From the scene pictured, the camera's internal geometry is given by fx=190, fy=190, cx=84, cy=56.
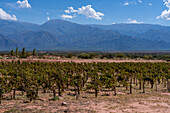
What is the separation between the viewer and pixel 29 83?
21594mm

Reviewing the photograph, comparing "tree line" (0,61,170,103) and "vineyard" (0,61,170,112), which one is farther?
"tree line" (0,61,170,103)

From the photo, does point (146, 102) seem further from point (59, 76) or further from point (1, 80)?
point (1, 80)

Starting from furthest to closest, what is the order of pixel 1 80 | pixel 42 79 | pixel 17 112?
1. pixel 42 79
2. pixel 1 80
3. pixel 17 112

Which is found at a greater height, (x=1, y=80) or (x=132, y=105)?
(x=1, y=80)

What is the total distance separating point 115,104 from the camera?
56.9ft

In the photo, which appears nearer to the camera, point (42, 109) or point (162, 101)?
point (42, 109)

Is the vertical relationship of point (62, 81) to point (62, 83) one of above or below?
above

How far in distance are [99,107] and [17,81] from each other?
1082 cm

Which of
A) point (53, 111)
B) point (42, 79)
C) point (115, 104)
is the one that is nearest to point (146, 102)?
point (115, 104)

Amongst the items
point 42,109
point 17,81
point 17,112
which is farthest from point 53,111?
point 17,81

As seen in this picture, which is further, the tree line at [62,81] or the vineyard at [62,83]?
the tree line at [62,81]

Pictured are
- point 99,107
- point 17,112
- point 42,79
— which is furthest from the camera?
point 42,79

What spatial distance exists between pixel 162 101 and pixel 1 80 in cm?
1702

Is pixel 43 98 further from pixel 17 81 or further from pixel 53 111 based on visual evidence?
pixel 53 111
